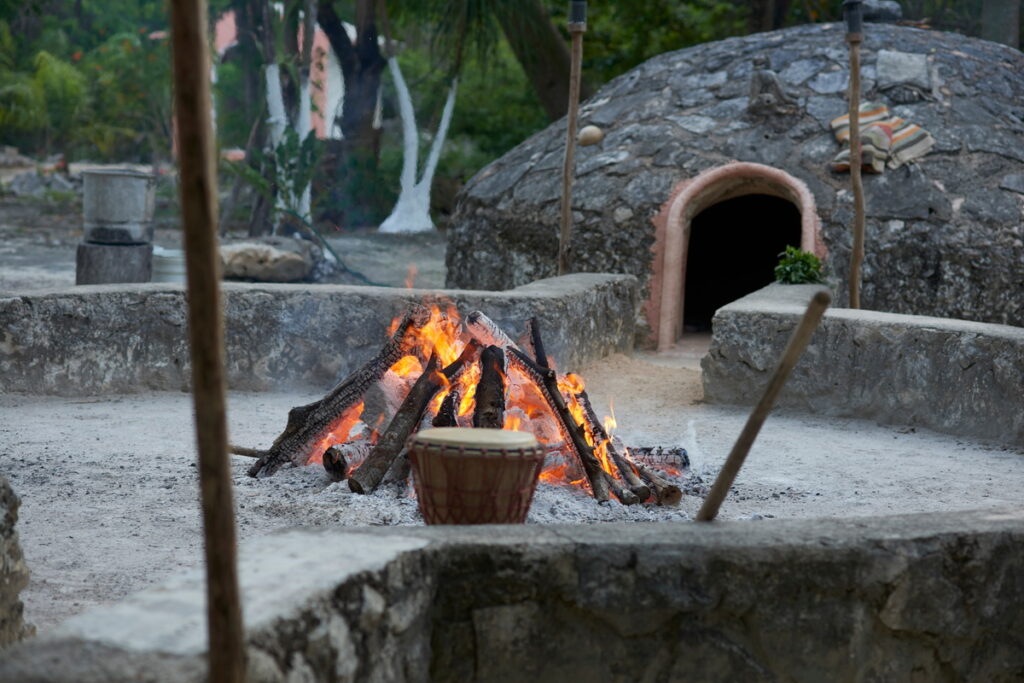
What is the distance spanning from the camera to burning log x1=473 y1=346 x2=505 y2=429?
4.70m

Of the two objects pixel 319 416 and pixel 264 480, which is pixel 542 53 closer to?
pixel 319 416

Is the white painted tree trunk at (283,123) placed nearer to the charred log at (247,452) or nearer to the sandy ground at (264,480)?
the sandy ground at (264,480)

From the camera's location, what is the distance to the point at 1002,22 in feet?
55.2

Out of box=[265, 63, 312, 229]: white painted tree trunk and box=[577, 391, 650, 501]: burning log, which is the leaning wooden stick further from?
box=[265, 63, 312, 229]: white painted tree trunk

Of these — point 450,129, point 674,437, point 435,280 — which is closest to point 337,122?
point 450,129

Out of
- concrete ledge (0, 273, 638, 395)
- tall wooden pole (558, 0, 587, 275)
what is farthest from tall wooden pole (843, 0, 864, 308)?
concrete ledge (0, 273, 638, 395)

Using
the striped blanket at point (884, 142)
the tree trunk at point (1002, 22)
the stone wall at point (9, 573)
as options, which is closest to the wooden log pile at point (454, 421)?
the stone wall at point (9, 573)

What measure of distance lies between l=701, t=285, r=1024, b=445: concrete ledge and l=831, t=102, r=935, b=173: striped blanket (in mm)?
3622

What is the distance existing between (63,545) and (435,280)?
1250 centimetres

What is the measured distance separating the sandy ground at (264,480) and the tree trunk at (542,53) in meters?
10.7

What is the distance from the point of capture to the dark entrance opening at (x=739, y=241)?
14.4 meters

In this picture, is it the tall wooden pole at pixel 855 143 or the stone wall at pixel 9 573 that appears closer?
the stone wall at pixel 9 573

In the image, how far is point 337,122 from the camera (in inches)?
960

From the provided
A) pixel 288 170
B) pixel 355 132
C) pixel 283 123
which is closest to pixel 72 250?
pixel 288 170
